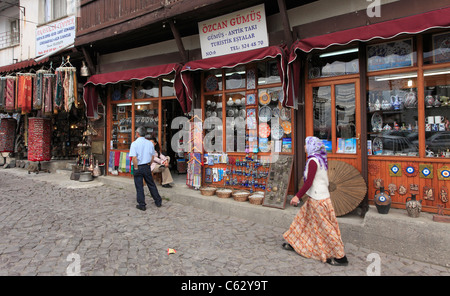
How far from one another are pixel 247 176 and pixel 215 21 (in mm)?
3914

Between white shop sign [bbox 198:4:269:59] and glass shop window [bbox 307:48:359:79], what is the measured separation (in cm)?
115

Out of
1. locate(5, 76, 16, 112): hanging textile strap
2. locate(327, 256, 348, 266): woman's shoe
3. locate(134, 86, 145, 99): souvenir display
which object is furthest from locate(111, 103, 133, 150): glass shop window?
locate(327, 256, 348, 266): woman's shoe

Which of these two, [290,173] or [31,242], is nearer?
[31,242]

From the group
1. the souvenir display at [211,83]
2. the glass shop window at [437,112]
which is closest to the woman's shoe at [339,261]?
the glass shop window at [437,112]

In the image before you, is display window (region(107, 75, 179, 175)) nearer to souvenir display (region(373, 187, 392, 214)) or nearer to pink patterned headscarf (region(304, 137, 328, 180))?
pink patterned headscarf (region(304, 137, 328, 180))

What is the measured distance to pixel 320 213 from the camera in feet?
12.5

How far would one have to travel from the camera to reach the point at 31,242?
14.5 feet

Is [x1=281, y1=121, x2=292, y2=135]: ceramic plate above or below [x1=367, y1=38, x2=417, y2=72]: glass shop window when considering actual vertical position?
below

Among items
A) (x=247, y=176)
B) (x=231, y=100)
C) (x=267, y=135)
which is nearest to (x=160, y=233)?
(x=247, y=176)

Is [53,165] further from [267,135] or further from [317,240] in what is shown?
[317,240]

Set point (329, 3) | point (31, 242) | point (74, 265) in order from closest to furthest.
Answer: point (74, 265), point (31, 242), point (329, 3)

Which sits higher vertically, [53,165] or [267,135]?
[267,135]

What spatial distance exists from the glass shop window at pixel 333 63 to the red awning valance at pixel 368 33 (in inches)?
20.1

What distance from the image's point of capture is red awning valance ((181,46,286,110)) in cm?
564
